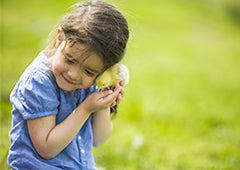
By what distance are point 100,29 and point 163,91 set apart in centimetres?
453

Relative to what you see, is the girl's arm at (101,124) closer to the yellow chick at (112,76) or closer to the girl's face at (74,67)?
the yellow chick at (112,76)

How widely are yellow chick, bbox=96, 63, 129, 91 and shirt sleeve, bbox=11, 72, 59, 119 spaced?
0.29m

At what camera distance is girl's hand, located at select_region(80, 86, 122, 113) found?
1.82m

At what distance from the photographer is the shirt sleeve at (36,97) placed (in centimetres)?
171

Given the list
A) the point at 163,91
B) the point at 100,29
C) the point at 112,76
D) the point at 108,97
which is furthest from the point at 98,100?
the point at 163,91

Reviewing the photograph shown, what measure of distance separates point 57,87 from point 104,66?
1.06 ft

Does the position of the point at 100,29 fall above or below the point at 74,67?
above

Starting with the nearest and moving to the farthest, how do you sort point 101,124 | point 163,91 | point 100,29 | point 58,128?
point 100,29 → point 58,128 → point 101,124 → point 163,91

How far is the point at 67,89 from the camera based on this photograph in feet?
5.86

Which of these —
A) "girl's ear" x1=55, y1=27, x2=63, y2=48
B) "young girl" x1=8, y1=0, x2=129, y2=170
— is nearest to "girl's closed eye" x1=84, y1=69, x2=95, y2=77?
"young girl" x1=8, y1=0, x2=129, y2=170

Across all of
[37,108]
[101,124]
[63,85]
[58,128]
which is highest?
[63,85]

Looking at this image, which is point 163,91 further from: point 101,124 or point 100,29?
point 100,29

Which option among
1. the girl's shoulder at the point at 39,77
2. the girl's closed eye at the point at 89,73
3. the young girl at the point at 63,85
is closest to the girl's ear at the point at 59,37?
the young girl at the point at 63,85

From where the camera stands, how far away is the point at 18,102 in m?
1.75
